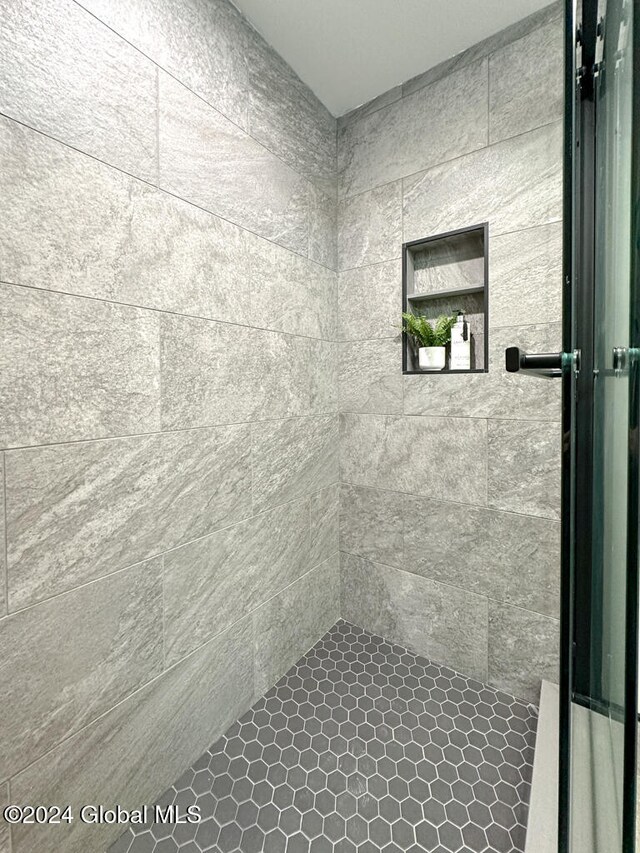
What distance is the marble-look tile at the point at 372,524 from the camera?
5.36 feet

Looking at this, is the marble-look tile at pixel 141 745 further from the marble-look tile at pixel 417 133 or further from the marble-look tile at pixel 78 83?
the marble-look tile at pixel 417 133

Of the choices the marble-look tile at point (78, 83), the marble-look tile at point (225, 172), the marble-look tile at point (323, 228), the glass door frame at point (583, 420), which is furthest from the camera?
the marble-look tile at point (323, 228)

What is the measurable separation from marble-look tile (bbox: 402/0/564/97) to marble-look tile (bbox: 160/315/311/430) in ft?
3.56

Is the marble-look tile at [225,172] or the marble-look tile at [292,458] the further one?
the marble-look tile at [292,458]

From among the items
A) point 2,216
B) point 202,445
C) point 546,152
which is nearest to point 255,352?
point 202,445

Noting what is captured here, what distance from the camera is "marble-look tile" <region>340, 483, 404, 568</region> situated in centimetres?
163

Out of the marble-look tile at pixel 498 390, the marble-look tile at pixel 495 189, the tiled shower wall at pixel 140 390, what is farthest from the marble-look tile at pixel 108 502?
the marble-look tile at pixel 495 189

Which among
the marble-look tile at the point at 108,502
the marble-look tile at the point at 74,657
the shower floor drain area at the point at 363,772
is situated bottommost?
the shower floor drain area at the point at 363,772

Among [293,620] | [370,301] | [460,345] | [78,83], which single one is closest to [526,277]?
[460,345]

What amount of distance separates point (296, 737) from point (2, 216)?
153 centimetres

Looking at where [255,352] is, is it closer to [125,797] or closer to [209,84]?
[209,84]

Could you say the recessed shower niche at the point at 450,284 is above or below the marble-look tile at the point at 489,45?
A: below

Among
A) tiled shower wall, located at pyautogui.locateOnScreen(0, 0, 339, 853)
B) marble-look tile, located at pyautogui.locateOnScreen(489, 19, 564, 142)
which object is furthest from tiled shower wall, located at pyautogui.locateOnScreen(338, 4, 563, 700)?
tiled shower wall, located at pyautogui.locateOnScreen(0, 0, 339, 853)

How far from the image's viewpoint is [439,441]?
4.97 feet
